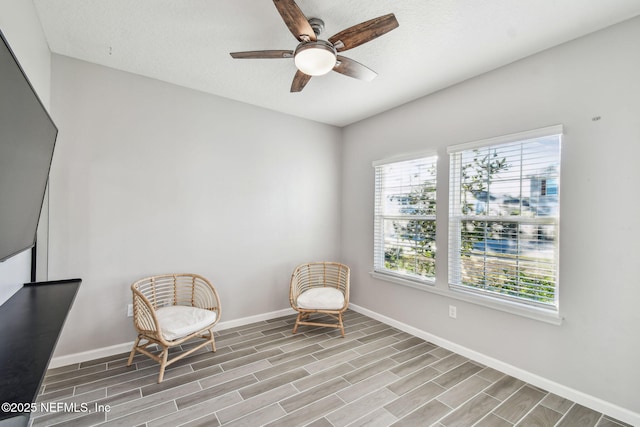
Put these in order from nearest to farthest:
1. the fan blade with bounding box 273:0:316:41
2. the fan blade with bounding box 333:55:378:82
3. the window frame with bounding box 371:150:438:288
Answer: the fan blade with bounding box 273:0:316:41 < the fan blade with bounding box 333:55:378:82 < the window frame with bounding box 371:150:438:288

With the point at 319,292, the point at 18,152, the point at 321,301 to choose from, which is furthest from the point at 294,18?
the point at 319,292

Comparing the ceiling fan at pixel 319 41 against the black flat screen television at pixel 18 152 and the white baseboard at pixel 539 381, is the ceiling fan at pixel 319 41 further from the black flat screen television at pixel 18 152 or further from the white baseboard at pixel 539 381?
the white baseboard at pixel 539 381

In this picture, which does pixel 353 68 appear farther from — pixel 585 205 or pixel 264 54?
pixel 585 205

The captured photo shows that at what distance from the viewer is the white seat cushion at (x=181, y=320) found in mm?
2416

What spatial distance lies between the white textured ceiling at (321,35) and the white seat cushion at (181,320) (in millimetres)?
2278

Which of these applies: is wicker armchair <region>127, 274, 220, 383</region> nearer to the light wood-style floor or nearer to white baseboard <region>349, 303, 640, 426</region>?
the light wood-style floor

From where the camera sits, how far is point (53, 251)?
8.32ft

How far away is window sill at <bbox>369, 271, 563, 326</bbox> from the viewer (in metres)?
2.31

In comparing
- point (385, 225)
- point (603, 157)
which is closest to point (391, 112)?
point (385, 225)

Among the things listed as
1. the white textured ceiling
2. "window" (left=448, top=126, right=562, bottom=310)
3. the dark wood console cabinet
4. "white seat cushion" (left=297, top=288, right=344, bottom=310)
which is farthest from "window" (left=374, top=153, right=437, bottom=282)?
the dark wood console cabinet

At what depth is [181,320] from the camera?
2.56 m

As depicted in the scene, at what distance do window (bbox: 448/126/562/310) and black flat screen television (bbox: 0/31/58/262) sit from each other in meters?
3.10

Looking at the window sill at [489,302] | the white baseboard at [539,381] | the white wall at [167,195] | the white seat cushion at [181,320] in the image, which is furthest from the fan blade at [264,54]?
the white baseboard at [539,381]

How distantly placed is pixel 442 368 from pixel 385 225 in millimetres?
1763
